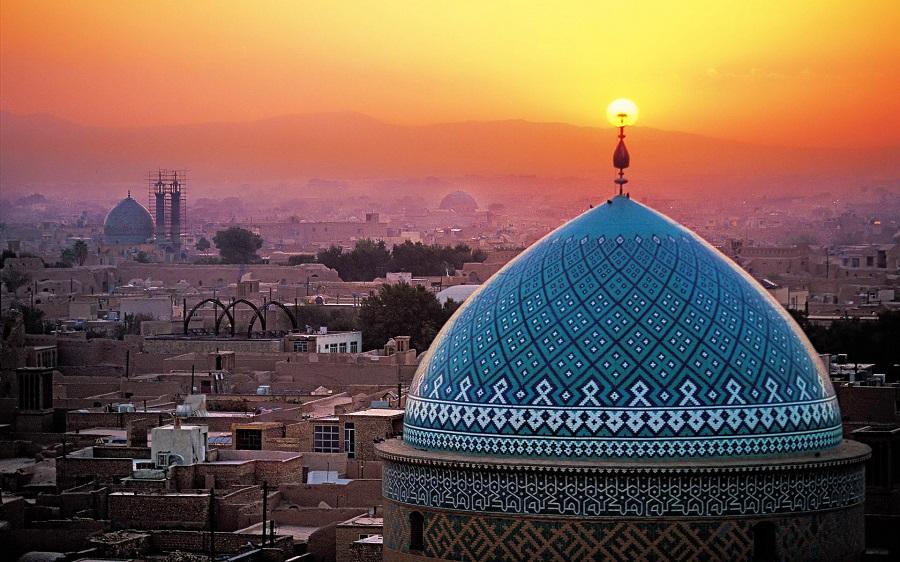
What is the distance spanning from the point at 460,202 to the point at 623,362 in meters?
123

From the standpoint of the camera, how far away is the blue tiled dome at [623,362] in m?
10.6

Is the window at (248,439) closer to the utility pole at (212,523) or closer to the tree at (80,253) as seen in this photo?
the utility pole at (212,523)

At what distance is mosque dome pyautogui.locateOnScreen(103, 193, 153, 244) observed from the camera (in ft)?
371

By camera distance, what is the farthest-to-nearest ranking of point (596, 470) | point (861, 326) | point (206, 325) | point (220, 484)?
1. point (206, 325)
2. point (861, 326)
3. point (220, 484)
4. point (596, 470)

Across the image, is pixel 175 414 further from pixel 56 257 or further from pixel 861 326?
pixel 56 257

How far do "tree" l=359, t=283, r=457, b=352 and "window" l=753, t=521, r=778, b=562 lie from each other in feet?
108

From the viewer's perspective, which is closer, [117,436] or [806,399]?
[806,399]

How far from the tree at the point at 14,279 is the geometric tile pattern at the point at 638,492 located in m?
67.2

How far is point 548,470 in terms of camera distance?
34.6 feet

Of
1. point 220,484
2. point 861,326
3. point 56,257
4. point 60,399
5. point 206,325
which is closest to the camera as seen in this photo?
point 220,484

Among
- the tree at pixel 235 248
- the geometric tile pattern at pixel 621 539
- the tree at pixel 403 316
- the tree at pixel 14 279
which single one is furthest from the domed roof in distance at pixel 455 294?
the tree at pixel 235 248

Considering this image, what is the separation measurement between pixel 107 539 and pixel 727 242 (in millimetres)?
52316

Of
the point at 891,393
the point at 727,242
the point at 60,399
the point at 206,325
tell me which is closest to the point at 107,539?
the point at 891,393

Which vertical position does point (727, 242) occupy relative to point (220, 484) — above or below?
above
